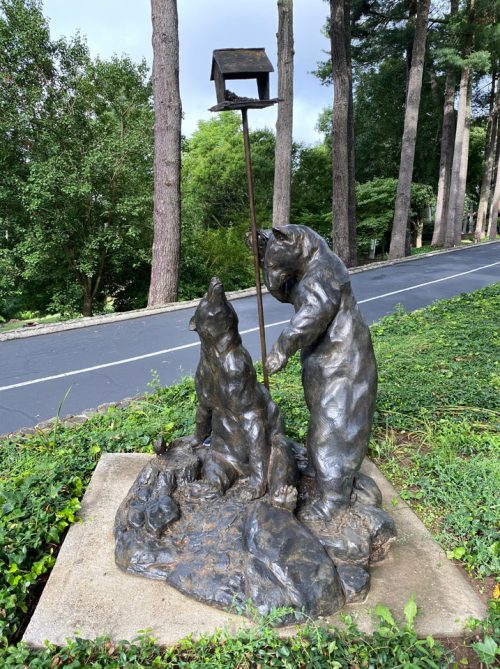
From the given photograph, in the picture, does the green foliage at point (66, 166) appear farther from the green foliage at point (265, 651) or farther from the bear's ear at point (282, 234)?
the green foliage at point (265, 651)

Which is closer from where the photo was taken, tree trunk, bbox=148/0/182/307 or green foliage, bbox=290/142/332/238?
tree trunk, bbox=148/0/182/307

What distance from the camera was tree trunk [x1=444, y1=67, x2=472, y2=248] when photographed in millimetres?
20906

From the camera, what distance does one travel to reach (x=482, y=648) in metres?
2.12

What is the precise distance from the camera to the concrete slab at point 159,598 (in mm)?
2270

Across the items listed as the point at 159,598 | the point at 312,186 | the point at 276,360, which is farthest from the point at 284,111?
the point at 159,598

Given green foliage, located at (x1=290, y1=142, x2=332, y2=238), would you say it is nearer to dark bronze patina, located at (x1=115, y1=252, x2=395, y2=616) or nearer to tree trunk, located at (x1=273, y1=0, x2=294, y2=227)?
tree trunk, located at (x1=273, y1=0, x2=294, y2=227)

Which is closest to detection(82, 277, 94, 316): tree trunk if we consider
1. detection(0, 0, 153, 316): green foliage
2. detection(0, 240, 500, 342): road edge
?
detection(0, 0, 153, 316): green foliage

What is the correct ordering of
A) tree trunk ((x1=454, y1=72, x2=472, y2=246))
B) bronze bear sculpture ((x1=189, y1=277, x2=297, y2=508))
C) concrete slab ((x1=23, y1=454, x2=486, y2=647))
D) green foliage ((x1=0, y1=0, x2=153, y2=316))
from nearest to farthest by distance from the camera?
concrete slab ((x1=23, y1=454, x2=486, y2=647)) < bronze bear sculpture ((x1=189, y1=277, x2=297, y2=508)) < green foliage ((x1=0, y1=0, x2=153, y2=316)) < tree trunk ((x1=454, y1=72, x2=472, y2=246))

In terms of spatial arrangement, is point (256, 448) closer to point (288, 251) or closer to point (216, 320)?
point (216, 320)

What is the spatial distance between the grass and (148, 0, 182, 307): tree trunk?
5343 millimetres

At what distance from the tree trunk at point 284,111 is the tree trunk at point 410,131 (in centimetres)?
633

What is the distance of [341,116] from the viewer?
14641 millimetres

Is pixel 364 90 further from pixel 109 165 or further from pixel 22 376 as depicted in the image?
pixel 22 376

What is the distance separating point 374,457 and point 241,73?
2.97m
